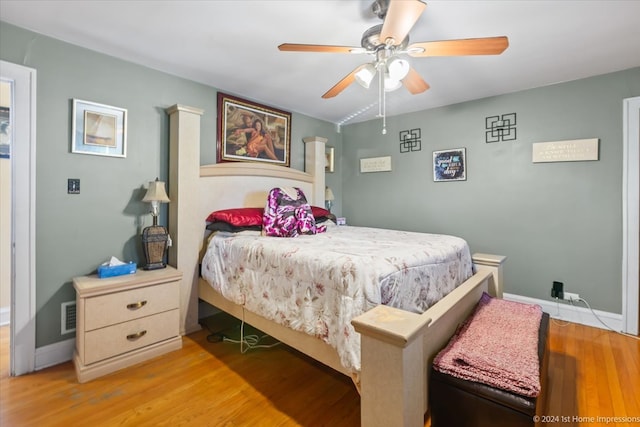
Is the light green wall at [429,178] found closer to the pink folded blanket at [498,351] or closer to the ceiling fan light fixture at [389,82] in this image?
the pink folded blanket at [498,351]

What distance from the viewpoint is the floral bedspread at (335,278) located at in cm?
139

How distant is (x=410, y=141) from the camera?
152 inches

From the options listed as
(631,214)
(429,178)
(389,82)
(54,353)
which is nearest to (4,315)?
(54,353)

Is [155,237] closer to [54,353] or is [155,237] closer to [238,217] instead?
[238,217]

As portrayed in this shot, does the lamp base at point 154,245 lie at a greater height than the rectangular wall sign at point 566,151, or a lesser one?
lesser

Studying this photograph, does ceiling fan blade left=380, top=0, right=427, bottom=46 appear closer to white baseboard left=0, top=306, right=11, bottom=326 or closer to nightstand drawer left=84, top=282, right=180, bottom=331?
nightstand drawer left=84, top=282, right=180, bottom=331

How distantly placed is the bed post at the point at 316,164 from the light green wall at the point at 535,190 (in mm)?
1030

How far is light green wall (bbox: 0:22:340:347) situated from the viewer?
204 cm

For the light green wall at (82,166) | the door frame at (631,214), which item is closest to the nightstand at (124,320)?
the light green wall at (82,166)

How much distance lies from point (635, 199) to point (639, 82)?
1.01 meters

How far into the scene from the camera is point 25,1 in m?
1.73

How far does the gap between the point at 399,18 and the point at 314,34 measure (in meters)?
0.82

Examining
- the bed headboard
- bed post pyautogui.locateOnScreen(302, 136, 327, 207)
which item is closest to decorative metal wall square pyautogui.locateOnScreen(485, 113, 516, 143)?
bed post pyautogui.locateOnScreen(302, 136, 327, 207)

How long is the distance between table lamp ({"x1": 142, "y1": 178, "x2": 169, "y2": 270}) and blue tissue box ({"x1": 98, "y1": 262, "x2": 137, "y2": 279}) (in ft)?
0.49
